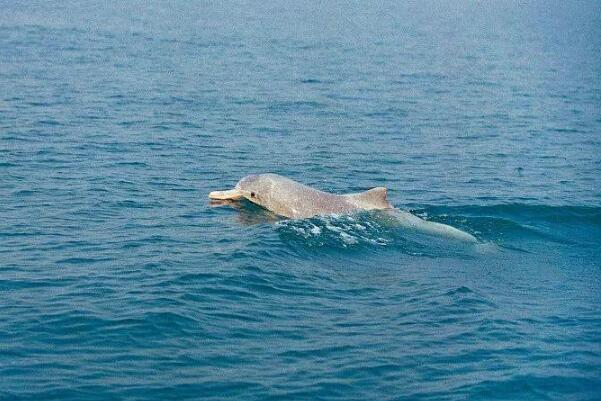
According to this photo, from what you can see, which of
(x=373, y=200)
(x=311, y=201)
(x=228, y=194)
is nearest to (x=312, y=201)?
(x=311, y=201)

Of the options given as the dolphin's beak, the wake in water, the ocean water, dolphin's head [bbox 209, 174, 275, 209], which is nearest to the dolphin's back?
dolphin's head [bbox 209, 174, 275, 209]

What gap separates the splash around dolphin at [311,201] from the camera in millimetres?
25844

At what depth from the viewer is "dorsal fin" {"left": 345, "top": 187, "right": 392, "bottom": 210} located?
26.2m

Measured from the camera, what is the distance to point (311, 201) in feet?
87.8

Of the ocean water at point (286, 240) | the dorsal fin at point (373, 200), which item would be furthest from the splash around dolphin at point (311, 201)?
the ocean water at point (286, 240)

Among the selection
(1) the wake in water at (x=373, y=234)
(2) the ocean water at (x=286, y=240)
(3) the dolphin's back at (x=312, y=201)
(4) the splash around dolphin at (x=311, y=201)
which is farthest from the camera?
(3) the dolphin's back at (x=312, y=201)

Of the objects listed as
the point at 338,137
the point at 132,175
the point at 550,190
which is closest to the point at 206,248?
the point at 132,175

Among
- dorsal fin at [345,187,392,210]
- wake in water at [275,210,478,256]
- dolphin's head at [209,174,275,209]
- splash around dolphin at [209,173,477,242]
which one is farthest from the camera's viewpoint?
dolphin's head at [209,174,275,209]

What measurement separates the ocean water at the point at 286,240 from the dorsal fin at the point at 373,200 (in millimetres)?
449

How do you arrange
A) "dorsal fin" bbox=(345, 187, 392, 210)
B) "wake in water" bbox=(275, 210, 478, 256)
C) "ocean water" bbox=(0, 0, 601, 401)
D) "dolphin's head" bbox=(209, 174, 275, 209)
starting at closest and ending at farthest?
"ocean water" bbox=(0, 0, 601, 401)
"wake in water" bbox=(275, 210, 478, 256)
"dorsal fin" bbox=(345, 187, 392, 210)
"dolphin's head" bbox=(209, 174, 275, 209)

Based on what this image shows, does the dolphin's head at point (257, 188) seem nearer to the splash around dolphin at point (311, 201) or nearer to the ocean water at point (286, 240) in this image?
the splash around dolphin at point (311, 201)

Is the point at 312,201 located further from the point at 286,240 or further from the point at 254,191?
the point at 286,240

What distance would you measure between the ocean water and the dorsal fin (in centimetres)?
45

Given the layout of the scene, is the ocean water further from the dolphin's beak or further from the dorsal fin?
the dolphin's beak
